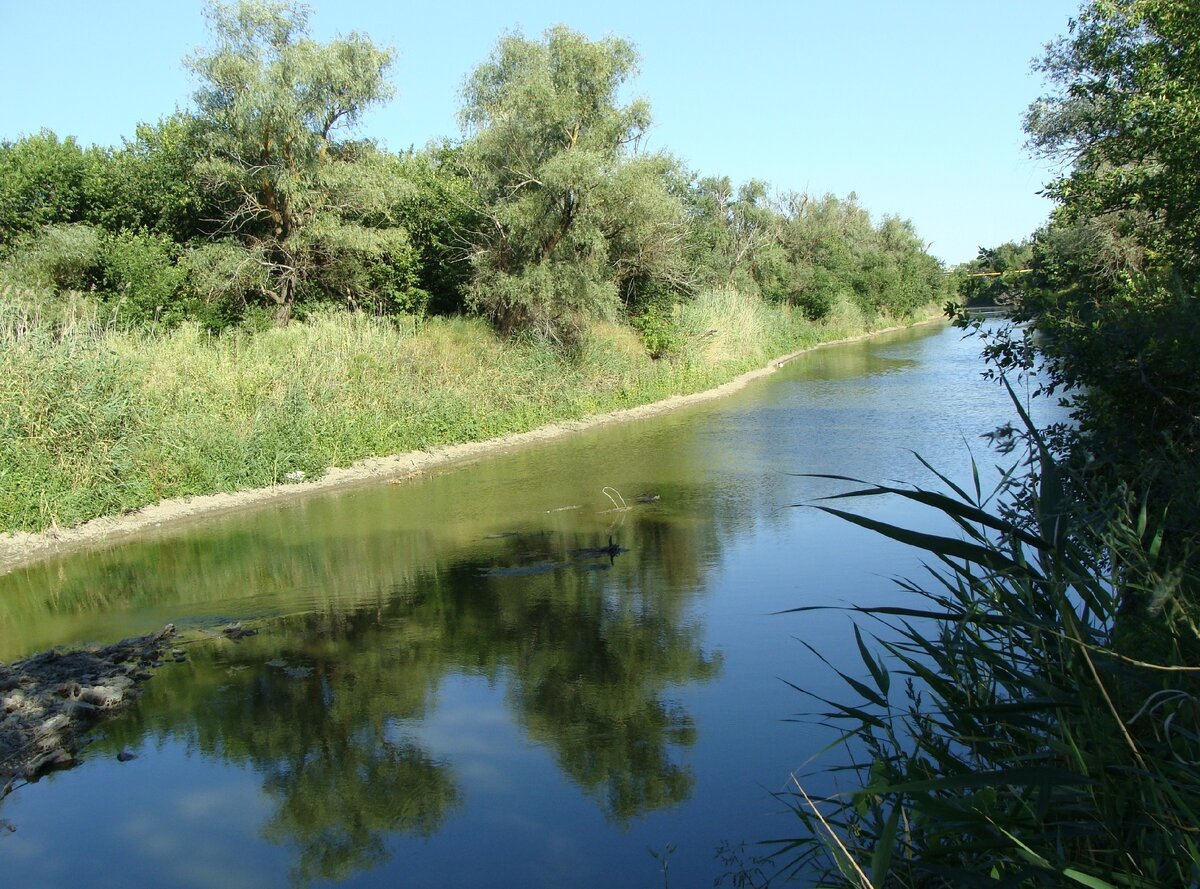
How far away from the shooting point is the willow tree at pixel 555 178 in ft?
77.6

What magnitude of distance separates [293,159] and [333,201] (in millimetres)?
1421

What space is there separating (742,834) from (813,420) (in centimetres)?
1763

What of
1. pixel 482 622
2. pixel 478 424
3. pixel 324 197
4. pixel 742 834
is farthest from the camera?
pixel 324 197

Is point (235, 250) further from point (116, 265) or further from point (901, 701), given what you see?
point (901, 701)

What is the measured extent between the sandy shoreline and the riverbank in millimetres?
22

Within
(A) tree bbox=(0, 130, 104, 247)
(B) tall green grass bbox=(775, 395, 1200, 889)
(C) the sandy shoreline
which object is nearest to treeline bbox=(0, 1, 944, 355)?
(A) tree bbox=(0, 130, 104, 247)

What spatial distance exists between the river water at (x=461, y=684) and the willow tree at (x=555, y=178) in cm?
943

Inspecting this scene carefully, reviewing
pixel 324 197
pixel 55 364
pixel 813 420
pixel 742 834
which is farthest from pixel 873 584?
pixel 324 197

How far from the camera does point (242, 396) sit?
17531mm

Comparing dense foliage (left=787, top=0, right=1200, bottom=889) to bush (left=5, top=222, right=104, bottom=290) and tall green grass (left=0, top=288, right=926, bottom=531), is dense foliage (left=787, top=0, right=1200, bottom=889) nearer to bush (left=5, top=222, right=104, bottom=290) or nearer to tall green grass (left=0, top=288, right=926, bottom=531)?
tall green grass (left=0, top=288, right=926, bottom=531)

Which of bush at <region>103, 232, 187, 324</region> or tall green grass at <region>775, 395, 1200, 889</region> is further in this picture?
bush at <region>103, 232, 187, 324</region>

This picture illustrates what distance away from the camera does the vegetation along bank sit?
1956 cm

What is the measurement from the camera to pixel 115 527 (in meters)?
14.0

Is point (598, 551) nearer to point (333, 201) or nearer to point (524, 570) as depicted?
point (524, 570)
